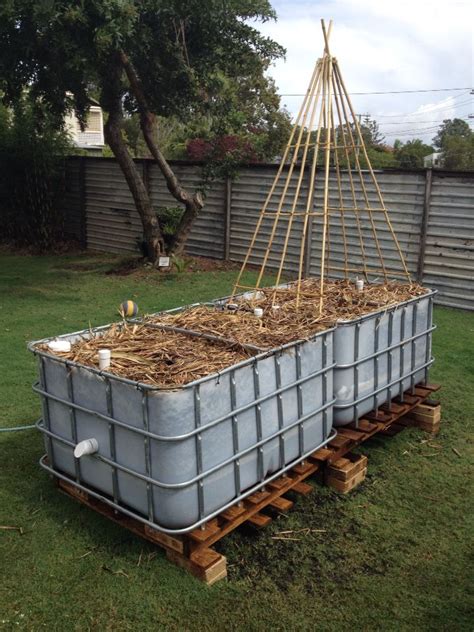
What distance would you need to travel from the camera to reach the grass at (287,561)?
2.98m

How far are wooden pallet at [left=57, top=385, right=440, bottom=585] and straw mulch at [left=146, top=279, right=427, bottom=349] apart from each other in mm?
821

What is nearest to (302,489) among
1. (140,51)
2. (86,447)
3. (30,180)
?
(86,447)

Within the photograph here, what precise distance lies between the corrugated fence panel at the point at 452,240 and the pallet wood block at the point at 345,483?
576 centimetres

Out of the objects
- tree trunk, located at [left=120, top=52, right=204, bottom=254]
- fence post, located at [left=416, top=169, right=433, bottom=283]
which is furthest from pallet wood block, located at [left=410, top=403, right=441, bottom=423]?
tree trunk, located at [left=120, top=52, right=204, bottom=254]

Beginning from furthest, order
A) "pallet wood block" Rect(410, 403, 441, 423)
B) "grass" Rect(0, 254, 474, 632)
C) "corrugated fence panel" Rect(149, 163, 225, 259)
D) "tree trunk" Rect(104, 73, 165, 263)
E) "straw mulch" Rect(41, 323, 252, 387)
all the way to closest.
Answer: "corrugated fence panel" Rect(149, 163, 225, 259) < "tree trunk" Rect(104, 73, 165, 263) < "pallet wood block" Rect(410, 403, 441, 423) < "straw mulch" Rect(41, 323, 252, 387) < "grass" Rect(0, 254, 474, 632)

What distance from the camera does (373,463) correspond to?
4.58 meters

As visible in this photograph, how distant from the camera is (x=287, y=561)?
134 inches

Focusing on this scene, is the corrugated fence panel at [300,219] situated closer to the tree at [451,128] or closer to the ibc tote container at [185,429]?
the ibc tote container at [185,429]

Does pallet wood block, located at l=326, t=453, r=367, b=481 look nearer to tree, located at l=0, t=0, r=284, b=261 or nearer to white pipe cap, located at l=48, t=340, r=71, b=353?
white pipe cap, located at l=48, t=340, r=71, b=353

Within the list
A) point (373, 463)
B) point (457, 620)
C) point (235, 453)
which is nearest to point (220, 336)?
point (235, 453)

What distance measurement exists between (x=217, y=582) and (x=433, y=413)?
2.62 m

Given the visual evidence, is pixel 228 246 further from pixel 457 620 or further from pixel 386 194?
pixel 457 620

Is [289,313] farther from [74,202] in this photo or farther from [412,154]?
[412,154]

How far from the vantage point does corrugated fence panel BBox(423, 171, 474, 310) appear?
9.02 meters
